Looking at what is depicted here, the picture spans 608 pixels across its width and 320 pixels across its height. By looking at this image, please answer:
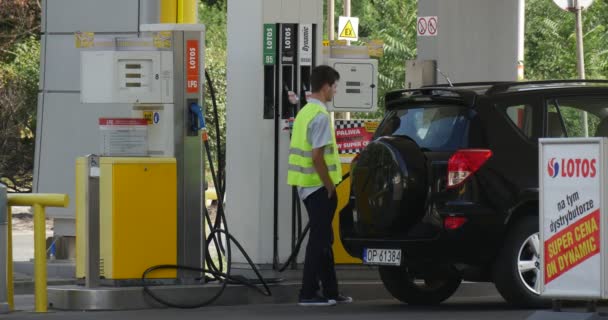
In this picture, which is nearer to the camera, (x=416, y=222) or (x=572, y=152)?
(x=572, y=152)

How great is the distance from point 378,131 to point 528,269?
1689 millimetres

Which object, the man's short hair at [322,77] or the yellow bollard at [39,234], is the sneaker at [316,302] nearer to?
the man's short hair at [322,77]

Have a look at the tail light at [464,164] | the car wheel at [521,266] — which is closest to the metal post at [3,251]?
the tail light at [464,164]

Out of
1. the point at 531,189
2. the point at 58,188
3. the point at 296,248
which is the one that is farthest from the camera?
the point at 58,188

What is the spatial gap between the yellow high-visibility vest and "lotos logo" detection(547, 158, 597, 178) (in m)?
2.44

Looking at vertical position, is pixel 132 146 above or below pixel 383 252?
above

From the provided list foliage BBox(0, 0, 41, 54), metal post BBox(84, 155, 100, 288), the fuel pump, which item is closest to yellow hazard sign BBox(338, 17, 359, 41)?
foliage BBox(0, 0, 41, 54)

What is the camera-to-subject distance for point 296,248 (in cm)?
1276

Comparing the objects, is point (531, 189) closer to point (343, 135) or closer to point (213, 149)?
point (343, 135)

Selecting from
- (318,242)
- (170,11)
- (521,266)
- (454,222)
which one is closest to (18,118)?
(170,11)

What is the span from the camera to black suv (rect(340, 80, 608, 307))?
10664 mm

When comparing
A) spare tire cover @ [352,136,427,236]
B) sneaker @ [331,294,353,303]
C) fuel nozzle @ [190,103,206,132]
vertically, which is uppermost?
fuel nozzle @ [190,103,206,132]

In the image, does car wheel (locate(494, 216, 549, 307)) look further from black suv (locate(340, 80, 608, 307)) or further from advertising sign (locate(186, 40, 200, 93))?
advertising sign (locate(186, 40, 200, 93))

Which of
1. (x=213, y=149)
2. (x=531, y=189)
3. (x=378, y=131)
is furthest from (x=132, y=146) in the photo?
(x=213, y=149)
